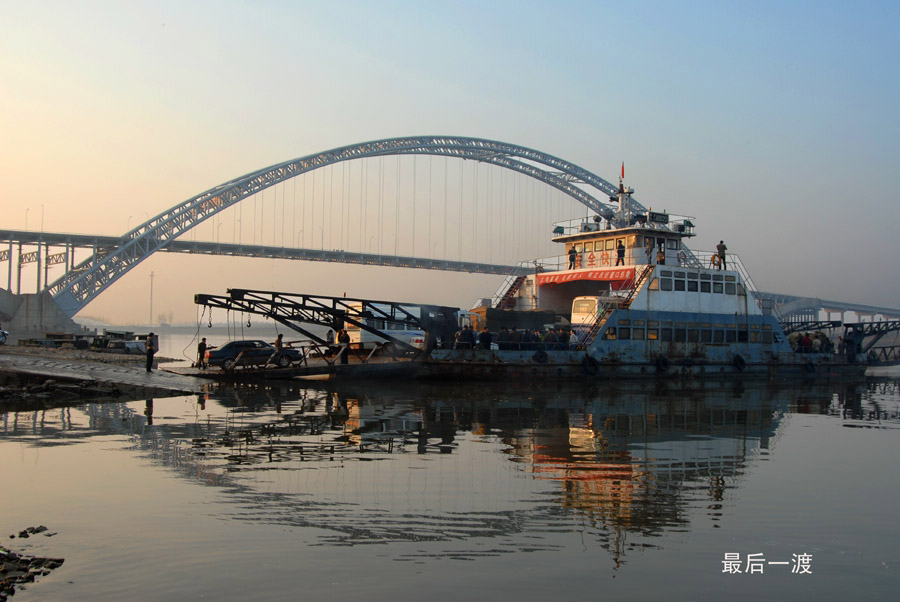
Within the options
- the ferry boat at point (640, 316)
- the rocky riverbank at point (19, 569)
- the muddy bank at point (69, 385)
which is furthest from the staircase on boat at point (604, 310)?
the rocky riverbank at point (19, 569)

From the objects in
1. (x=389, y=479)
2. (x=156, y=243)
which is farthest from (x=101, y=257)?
(x=389, y=479)

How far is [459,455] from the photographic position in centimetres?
1115

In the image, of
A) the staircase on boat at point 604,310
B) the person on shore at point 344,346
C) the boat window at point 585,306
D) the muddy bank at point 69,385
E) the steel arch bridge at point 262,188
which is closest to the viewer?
the muddy bank at point 69,385

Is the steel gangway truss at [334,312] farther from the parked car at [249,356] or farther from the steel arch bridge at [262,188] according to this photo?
the steel arch bridge at [262,188]

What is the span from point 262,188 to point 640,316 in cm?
5496

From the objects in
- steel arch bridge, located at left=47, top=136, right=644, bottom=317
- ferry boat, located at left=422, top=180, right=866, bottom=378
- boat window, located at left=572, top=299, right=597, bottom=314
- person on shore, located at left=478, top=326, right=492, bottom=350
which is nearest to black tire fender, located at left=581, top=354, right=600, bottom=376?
ferry boat, located at left=422, top=180, right=866, bottom=378

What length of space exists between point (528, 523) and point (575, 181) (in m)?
85.9

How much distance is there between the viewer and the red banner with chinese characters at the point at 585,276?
28.3m

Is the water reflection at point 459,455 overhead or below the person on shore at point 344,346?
below

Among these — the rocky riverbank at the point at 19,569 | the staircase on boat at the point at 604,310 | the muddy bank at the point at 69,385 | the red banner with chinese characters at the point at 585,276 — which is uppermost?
the red banner with chinese characters at the point at 585,276

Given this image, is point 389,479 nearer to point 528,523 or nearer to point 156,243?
point 528,523

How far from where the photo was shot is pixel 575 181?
90188 mm

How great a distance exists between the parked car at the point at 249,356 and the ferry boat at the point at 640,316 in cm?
522

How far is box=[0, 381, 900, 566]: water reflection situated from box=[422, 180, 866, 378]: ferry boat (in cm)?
425
